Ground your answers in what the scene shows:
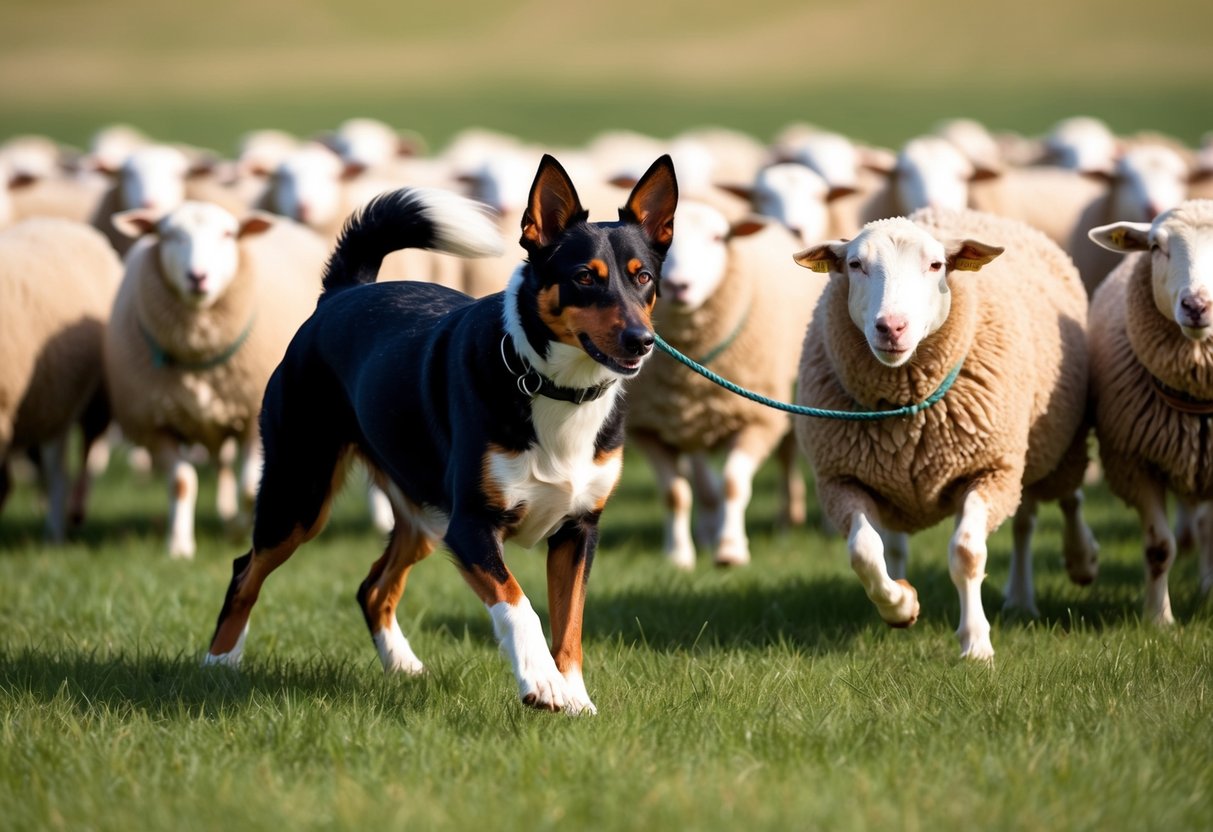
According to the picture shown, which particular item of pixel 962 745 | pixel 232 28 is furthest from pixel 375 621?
pixel 232 28

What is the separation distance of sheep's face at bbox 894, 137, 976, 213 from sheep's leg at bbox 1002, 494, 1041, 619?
430 centimetres

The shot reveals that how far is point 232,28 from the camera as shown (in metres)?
70.0

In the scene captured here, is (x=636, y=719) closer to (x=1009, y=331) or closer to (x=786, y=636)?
(x=786, y=636)

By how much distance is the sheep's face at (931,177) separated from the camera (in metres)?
10.3

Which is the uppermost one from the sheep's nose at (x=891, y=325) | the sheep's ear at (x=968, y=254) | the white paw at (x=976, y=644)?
the sheep's ear at (x=968, y=254)

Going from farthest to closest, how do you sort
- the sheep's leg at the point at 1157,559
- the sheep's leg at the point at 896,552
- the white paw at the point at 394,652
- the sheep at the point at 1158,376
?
the sheep's leg at the point at 896,552
the sheep's leg at the point at 1157,559
the sheep at the point at 1158,376
the white paw at the point at 394,652

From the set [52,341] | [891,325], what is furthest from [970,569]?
[52,341]

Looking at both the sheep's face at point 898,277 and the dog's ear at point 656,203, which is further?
the sheep's face at point 898,277

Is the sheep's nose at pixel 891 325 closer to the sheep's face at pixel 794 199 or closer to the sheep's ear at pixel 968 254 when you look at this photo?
the sheep's ear at pixel 968 254

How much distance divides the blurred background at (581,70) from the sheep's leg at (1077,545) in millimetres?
42938

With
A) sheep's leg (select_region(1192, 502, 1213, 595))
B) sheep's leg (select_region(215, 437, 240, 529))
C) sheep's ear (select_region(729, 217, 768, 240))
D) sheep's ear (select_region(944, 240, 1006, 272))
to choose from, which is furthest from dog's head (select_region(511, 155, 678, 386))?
sheep's leg (select_region(215, 437, 240, 529))

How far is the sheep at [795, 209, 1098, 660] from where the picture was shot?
493 centimetres

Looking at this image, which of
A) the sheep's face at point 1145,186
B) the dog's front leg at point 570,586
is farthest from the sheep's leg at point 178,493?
the sheep's face at point 1145,186

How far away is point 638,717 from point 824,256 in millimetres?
1946
